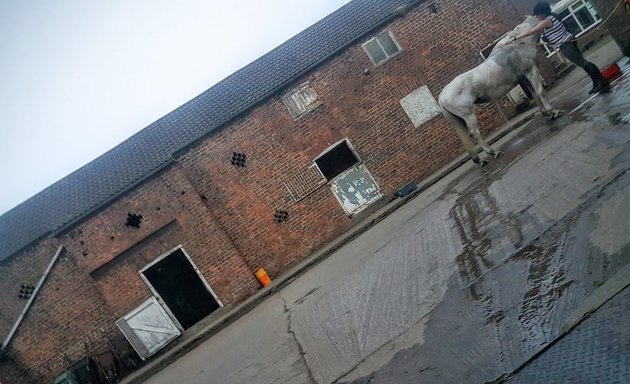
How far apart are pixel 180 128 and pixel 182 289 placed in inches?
201

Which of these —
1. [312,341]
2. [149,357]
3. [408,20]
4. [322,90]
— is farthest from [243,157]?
[312,341]

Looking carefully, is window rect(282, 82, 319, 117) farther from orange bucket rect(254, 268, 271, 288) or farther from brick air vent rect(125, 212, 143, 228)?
brick air vent rect(125, 212, 143, 228)

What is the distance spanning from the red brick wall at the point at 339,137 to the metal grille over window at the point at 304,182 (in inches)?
7.0

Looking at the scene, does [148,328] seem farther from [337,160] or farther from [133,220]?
[337,160]

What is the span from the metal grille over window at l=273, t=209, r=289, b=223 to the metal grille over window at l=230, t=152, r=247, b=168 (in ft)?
5.79

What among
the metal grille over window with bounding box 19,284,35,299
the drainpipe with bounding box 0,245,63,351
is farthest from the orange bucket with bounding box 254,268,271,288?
the metal grille over window with bounding box 19,284,35,299

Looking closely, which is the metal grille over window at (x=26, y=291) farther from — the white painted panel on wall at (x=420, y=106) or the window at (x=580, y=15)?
the window at (x=580, y=15)

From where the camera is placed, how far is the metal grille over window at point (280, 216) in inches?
528

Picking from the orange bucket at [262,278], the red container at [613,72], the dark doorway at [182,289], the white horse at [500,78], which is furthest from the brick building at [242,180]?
the red container at [613,72]

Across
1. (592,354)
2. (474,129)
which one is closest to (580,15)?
(474,129)

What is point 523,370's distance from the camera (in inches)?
97.4

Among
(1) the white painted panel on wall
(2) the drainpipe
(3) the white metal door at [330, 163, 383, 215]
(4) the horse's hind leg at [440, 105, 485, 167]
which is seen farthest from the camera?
(1) the white painted panel on wall

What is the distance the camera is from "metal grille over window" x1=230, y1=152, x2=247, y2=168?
13523mm

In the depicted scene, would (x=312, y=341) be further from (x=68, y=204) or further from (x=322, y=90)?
(x=68, y=204)
